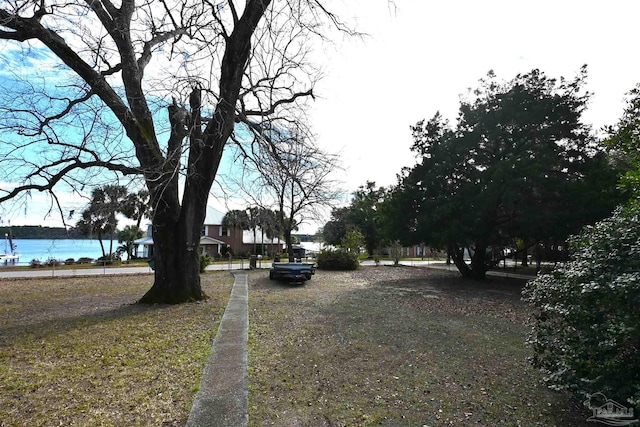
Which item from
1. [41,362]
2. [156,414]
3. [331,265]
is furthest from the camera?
[331,265]

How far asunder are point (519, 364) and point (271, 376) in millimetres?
3456

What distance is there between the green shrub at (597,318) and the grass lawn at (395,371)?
1.60 ft

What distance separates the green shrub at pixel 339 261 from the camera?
2483 cm

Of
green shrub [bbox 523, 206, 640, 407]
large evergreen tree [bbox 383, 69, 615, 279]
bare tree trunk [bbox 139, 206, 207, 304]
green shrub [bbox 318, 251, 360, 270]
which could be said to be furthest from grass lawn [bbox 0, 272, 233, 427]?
green shrub [bbox 318, 251, 360, 270]

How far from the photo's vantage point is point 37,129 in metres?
7.11

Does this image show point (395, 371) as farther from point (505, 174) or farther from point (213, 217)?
point (213, 217)

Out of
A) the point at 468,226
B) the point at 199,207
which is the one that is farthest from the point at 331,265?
the point at 199,207

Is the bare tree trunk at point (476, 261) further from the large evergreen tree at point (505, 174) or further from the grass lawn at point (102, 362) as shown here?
the grass lawn at point (102, 362)

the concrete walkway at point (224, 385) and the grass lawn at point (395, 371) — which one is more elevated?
the concrete walkway at point (224, 385)

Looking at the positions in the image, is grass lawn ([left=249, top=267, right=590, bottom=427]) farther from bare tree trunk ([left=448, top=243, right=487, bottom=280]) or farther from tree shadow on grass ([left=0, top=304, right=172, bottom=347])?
bare tree trunk ([left=448, top=243, right=487, bottom=280])

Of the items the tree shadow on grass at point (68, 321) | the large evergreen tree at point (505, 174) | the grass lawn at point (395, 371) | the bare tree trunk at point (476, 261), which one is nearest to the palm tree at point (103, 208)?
the tree shadow on grass at point (68, 321)

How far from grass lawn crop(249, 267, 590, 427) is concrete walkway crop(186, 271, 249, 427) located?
127 millimetres

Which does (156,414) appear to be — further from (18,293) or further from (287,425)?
(18,293)

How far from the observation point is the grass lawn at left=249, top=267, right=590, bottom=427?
11.0 feet
